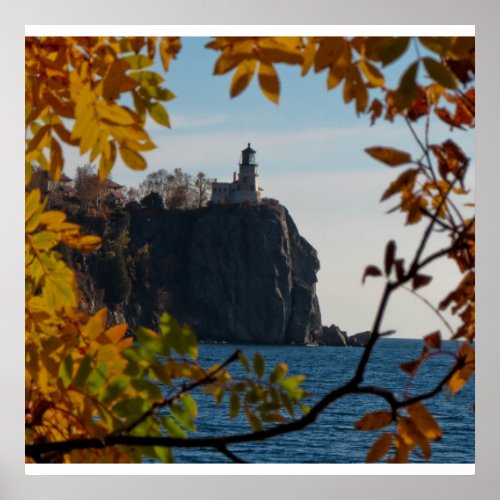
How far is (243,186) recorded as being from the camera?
2396 millimetres

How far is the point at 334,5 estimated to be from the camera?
215 cm

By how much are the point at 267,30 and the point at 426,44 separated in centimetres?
100

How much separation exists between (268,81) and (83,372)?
24.4 inches

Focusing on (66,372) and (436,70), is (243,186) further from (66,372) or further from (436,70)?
(436,70)

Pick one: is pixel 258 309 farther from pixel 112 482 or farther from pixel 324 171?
pixel 112 482

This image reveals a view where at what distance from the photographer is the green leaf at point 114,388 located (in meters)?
1.45

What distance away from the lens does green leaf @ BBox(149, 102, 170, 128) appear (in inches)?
57.2

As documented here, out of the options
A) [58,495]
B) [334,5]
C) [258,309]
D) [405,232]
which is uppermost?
[334,5]

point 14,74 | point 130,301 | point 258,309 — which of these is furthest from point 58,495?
point 14,74

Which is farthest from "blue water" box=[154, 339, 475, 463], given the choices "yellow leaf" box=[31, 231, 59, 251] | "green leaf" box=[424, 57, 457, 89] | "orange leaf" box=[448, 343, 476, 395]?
"green leaf" box=[424, 57, 457, 89]

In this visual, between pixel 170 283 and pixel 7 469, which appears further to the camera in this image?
pixel 170 283

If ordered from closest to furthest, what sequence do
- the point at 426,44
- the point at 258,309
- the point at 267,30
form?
the point at 426,44 < the point at 267,30 < the point at 258,309

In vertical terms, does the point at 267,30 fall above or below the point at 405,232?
above

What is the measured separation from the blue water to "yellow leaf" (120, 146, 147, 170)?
1.95ft
